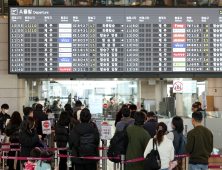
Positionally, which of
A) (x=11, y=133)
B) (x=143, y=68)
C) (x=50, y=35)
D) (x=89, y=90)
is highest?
(x=50, y=35)

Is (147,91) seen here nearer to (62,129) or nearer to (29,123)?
(62,129)

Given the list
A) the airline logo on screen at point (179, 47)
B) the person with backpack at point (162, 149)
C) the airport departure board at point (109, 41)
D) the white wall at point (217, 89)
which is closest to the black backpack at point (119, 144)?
the person with backpack at point (162, 149)

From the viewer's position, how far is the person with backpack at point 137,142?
14.9ft

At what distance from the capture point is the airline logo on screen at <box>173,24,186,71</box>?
856cm

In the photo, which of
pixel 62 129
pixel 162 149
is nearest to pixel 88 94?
pixel 62 129

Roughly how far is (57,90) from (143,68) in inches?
149

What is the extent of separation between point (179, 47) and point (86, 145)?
5109mm

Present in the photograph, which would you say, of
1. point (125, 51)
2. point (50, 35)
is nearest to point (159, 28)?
point (125, 51)

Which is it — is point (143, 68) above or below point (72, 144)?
above

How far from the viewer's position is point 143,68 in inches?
336

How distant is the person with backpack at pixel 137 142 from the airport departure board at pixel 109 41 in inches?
160

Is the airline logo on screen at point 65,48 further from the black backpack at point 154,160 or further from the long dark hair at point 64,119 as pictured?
the black backpack at point 154,160

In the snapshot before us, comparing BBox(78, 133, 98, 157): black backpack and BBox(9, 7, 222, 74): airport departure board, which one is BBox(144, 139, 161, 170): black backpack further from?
BBox(9, 7, 222, 74): airport departure board

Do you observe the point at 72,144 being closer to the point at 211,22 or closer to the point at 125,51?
the point at 125,51
